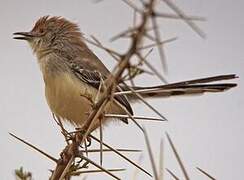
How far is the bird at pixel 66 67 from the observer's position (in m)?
2.62

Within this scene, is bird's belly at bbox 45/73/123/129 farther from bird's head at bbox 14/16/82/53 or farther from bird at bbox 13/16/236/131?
bird's head at bbox 14/16/82/53

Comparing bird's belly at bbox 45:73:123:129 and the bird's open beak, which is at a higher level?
the bird's open beak

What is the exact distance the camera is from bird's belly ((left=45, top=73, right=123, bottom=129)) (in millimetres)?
2543

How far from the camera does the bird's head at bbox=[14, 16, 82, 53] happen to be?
10.7 feet

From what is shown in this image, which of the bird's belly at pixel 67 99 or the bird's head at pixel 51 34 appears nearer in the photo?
the bird's belly at pixel 67 99

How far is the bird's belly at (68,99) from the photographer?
2.54 m

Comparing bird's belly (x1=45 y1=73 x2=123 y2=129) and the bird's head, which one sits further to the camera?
the bird's head

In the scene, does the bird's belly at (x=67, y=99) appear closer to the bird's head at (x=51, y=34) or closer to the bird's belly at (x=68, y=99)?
the bird's belly at (x=68, y=99)

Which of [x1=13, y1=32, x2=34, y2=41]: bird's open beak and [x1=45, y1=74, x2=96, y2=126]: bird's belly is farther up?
[x1=13, y1=32, x2=34, y2=41]: bird's open beak

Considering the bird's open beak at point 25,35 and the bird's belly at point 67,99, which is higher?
the bird's open beak at point 25,35

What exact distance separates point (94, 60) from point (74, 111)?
530mm

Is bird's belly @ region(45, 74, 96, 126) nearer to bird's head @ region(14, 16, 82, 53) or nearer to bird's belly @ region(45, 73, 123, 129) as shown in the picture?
bird's belly @ region(45, 73, 123, 129)

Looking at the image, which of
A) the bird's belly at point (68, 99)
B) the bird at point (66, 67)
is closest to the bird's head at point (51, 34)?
the bird at point (66, 67)

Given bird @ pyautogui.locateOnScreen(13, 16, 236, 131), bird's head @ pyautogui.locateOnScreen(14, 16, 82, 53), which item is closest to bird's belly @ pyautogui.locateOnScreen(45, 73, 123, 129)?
bird @ pyautogui.locateOnScreen(13, 16, 236, 131)
